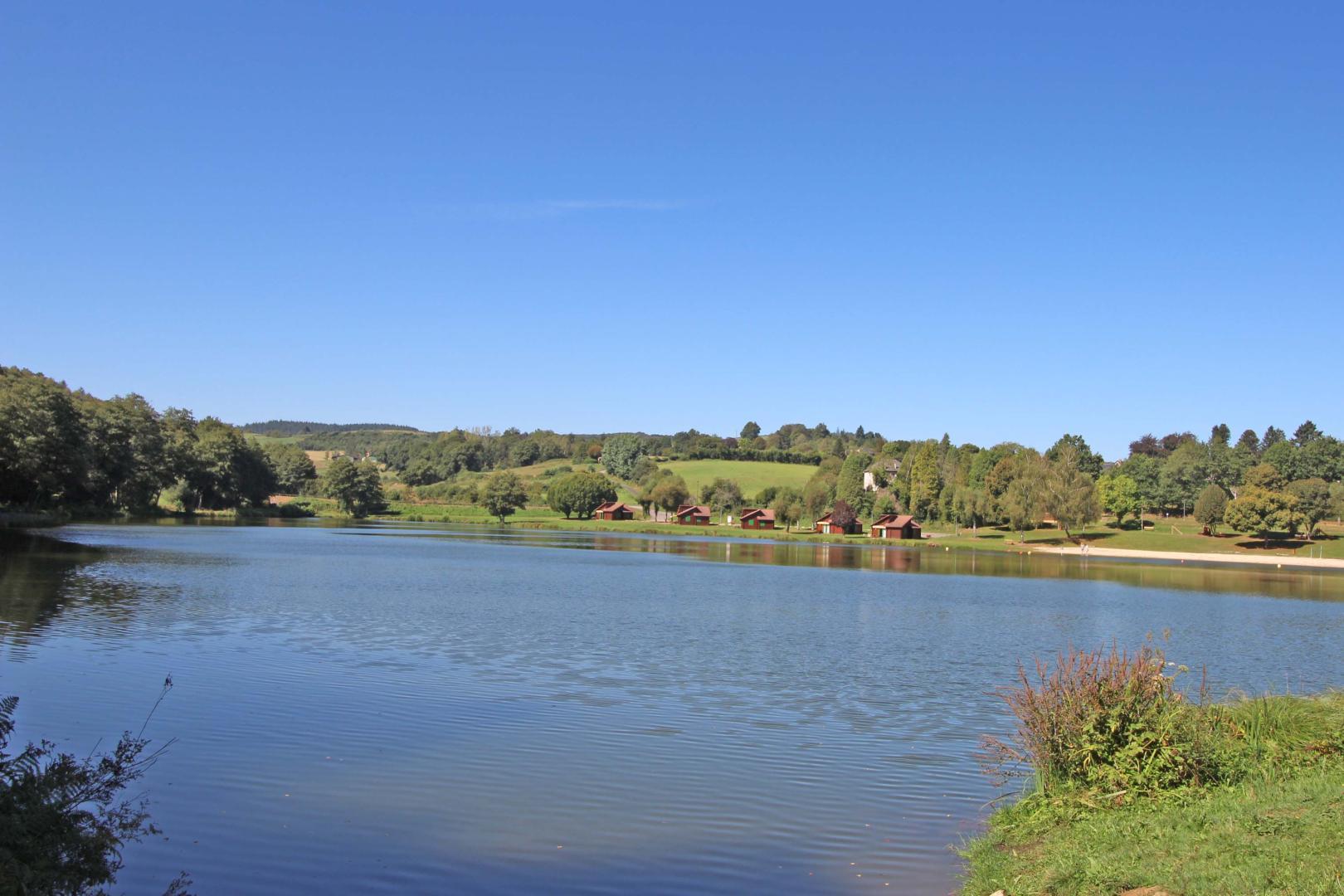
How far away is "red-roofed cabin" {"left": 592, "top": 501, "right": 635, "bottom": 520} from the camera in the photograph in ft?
526

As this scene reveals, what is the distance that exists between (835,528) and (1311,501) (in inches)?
2165

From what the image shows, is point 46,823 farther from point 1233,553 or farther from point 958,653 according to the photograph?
point 1233,553

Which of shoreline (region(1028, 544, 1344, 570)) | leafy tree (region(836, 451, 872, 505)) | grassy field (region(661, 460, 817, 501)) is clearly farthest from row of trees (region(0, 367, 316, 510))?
shoreline (region(1028, 544, 1344, 570))

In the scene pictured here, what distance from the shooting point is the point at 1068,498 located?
113m

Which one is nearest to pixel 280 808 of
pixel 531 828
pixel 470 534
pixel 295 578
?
pixel 531 828

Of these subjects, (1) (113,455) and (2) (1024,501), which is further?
(2) (1024,501)

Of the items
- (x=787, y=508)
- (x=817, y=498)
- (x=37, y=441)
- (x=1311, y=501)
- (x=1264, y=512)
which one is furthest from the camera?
(x=787, y=508)

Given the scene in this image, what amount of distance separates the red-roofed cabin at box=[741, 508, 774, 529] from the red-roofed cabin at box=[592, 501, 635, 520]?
1930 centimetres

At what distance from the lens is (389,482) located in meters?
199

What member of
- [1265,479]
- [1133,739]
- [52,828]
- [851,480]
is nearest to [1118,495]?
[1265,479]

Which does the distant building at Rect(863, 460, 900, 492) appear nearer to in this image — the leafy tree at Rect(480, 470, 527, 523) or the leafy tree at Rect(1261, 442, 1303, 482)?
the leafy tree at Rect(480, 470, 527, 523)

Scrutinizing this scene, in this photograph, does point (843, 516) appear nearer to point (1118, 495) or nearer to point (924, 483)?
point (924, 483)

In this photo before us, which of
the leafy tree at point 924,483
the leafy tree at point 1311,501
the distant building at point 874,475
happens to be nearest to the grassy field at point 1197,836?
the leafy tree at point 1311,501

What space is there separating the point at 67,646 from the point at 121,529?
61.4 meters
